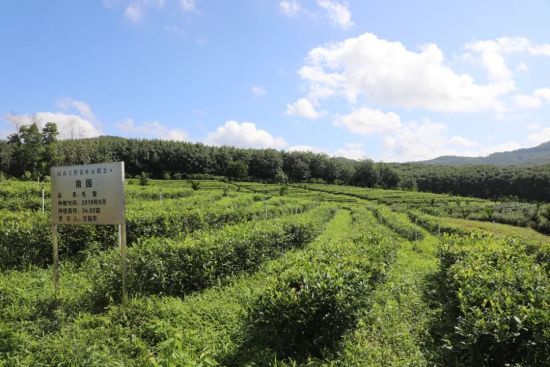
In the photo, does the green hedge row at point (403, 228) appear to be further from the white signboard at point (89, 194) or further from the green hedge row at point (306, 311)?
the white signboard at point (89, 194)

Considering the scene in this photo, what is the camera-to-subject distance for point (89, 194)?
7.81 meters

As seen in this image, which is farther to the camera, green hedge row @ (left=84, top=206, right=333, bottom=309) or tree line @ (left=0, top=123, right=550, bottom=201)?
tree line @ (left=0, top=123, right=550, bottom=201)

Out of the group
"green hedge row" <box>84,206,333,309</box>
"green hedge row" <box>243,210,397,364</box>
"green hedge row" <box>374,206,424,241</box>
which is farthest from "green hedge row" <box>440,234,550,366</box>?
"green hedge row" <box>374,206,424,241</box>

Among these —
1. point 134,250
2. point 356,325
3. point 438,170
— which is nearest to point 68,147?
point 134,250

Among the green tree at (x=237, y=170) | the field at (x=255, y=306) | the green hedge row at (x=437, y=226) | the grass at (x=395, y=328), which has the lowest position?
the green hedge row at (x=437, y=226)

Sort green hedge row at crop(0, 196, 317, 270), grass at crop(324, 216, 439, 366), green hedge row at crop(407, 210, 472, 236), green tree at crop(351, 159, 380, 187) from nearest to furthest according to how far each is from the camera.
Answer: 1. grass at crop(324, 216, 439, 366)
2. green hedge row at crop(0, 196, 317, 270)
3. green hedge row at crop(407, 210, 472, 236)
4. green tree at crop(351, 159, 380, 187)

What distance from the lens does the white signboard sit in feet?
24.8

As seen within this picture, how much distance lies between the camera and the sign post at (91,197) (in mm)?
7516

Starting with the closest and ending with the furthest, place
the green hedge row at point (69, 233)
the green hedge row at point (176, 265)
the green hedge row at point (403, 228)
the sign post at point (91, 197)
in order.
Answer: the sign post at point (91, 197)
the green hedge row at point (176, 265)
the green hedge row at point (69, 233)
the green hedge row at point (403, 228)

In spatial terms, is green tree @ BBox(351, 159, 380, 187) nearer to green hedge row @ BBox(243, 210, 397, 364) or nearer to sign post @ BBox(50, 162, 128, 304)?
sign post @ BBox(50, 162, 128, 304)

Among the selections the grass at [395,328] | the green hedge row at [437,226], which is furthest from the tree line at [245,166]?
the grass at [395,328]

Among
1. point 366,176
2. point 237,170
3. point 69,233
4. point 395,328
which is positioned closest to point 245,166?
point 237,170

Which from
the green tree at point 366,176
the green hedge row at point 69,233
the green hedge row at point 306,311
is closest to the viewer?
the green hedge row at point 306,311

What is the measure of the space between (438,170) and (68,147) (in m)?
83.0
